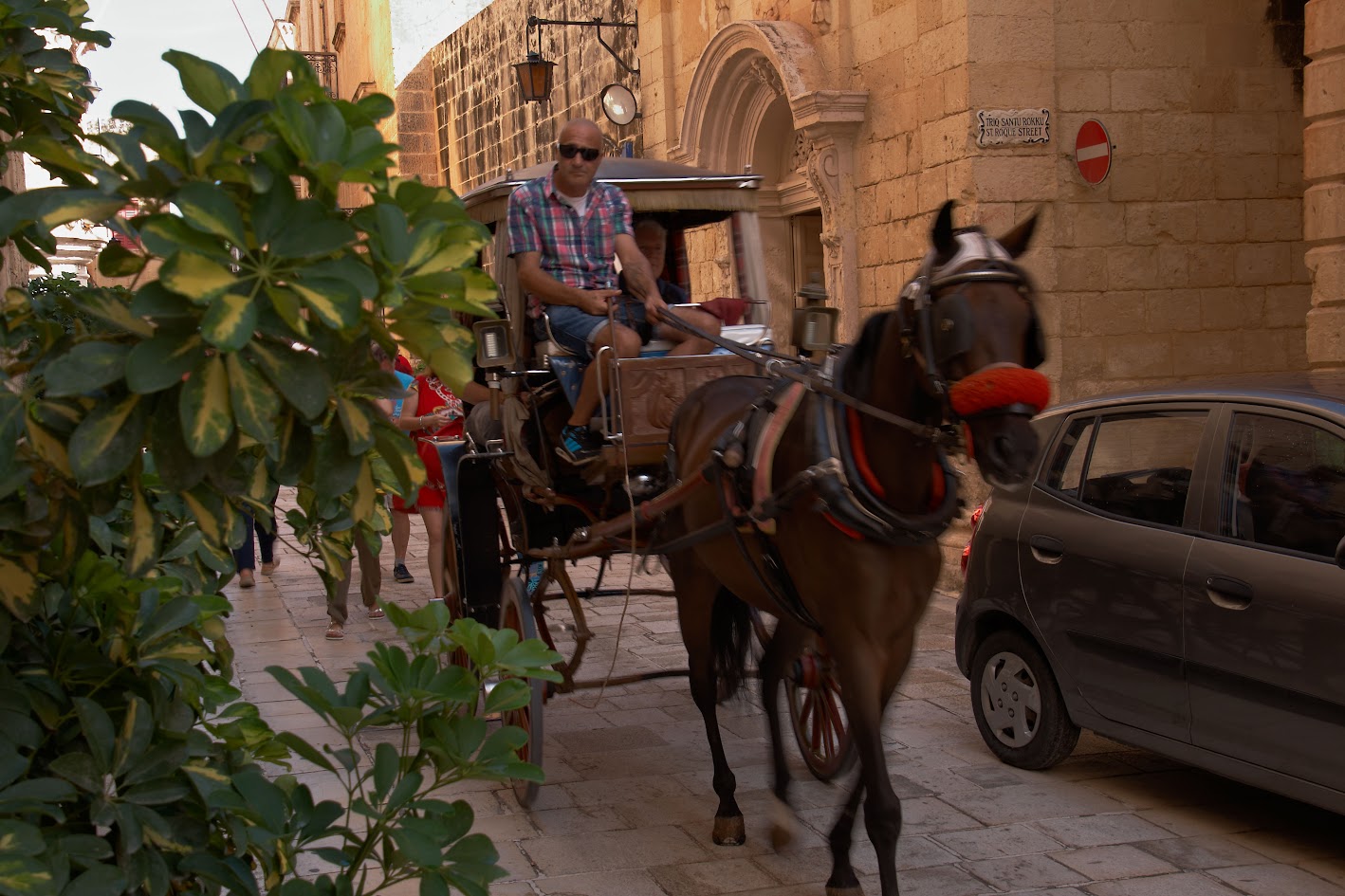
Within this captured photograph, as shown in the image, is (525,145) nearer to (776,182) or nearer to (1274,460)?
(776,182)

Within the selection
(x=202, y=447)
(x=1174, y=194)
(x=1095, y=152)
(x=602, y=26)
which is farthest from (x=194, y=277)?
(x=602, y=26)

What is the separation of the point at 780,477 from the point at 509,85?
18.5m

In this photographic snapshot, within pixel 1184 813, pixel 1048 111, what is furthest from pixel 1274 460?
pixel 1048 111

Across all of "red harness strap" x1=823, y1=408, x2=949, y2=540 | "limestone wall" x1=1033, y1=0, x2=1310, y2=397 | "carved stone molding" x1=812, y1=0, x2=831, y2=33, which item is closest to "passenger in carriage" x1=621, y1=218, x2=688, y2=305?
"red harness strap" x1=823, y1=408, x2=949, y2=540

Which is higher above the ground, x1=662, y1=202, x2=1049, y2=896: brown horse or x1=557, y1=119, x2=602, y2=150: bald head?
x1=557, y1=119, x2=602, y2=150: bald head

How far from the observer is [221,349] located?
150 centimetres

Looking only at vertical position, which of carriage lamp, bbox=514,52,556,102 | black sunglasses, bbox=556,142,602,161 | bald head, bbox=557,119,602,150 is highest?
carriage lamp, bbox=514,52,556,102

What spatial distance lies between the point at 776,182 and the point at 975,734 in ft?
28.6

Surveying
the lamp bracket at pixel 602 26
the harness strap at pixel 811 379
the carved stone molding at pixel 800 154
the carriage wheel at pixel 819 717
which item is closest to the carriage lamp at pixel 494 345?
the harness strap at pixel 811 379

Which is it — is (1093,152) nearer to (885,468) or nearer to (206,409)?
(885,468)

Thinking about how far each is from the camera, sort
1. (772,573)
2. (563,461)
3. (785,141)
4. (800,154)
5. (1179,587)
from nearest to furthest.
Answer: (772,573) < (1179,587) < (563,461) < (800,154) < (785,141)

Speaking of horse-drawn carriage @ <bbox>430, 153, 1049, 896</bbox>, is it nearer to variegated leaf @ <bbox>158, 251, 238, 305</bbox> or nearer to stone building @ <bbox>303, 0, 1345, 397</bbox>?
variegated leaf @ <bbox>158, 251, 238, 305</bbox>

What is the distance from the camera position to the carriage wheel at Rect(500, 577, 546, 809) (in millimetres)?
5410

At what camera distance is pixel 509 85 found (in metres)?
22.0
